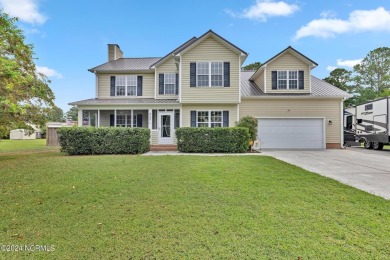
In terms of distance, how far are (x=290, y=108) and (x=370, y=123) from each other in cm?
658

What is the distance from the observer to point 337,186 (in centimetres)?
549

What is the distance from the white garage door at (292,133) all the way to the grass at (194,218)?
10107 mm

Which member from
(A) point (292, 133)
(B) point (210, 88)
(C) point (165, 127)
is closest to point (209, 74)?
(B) point (210, 88)

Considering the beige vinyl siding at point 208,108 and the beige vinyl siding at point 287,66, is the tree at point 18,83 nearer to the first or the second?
the beige vinyl siding at point 208,108

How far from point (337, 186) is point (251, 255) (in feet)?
13.5

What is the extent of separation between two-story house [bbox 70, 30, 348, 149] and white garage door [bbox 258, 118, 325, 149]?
7 centimetres

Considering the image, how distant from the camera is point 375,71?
38.5m

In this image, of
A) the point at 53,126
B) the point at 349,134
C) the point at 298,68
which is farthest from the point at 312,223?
the point at 53,126

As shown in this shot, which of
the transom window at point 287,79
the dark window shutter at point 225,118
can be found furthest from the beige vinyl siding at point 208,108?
the transom window at point 287,79

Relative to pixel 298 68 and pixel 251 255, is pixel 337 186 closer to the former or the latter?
pixel 251 255

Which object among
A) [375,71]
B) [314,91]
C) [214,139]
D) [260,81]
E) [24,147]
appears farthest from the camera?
[375,71]

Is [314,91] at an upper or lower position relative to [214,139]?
upper

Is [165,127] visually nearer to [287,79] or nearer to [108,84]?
[108,84]

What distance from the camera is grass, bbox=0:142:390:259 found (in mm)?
2660
